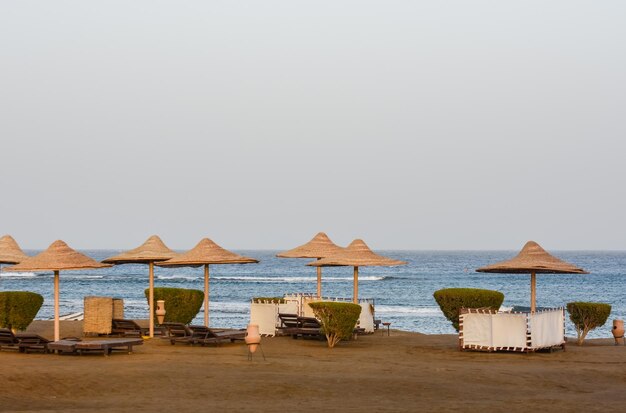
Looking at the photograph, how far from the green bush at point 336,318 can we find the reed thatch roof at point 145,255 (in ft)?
13.8

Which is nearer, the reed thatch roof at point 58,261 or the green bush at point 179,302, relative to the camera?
the reed thatch roof at point 58,261

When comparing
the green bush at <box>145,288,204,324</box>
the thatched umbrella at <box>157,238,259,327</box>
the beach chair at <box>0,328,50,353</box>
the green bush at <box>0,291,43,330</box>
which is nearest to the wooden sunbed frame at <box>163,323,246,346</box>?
the thatched umbrella at <box>157,238,259,327</box>

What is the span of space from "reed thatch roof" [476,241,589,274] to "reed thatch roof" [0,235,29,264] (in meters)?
12.3

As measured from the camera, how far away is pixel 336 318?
23984mm

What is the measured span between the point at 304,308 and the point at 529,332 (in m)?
7.04

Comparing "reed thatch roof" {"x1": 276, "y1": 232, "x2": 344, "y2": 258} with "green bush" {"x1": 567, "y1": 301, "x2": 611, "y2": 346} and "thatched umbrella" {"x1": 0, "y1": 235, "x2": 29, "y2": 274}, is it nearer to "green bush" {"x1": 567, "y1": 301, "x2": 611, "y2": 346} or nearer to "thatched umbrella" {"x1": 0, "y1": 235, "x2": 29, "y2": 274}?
"green bush" {"x1": 567, "y1": 301, "x2": 611, "y2": 346}

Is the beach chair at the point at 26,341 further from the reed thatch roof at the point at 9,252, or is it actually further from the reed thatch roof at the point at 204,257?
the reed thatch roof at the point at 9,252

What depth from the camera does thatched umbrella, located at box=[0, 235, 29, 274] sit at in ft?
88.3

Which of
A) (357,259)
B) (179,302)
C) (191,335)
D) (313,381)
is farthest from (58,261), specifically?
(313,381)

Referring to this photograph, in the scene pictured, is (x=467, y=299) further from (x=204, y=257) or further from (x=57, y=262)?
(x=57, y=262)

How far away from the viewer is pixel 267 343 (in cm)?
2477

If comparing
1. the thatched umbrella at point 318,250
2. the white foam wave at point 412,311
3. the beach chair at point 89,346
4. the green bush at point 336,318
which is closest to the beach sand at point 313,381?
the beach chair at point 89,346

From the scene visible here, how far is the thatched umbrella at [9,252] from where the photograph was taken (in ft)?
88.3

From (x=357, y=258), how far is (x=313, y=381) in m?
9.19
